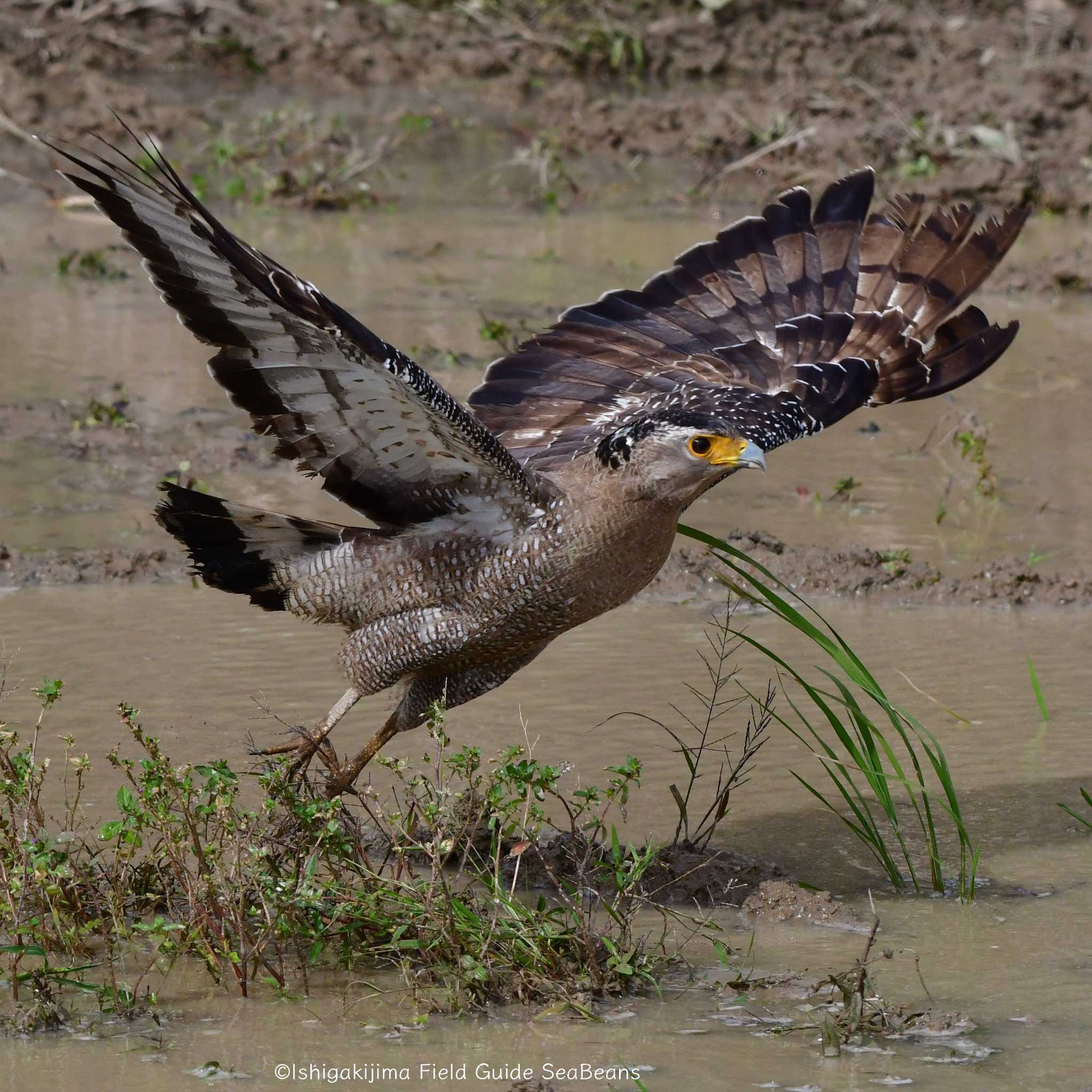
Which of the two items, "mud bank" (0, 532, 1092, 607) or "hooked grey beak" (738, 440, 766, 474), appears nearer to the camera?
"hooked grey beak" (738, 440, 766, 474)

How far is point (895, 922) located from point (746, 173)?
28.1ft

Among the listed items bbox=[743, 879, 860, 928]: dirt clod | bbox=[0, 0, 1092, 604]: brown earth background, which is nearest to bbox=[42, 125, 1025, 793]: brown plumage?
bbox=[743, 879, 860, 928]: dirt clod

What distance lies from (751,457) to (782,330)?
59.3 inches

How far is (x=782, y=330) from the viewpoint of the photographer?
5.96 meters

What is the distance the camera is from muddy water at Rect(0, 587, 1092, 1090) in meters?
3.71

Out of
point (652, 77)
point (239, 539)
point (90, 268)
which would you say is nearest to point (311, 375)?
point (239, 539)

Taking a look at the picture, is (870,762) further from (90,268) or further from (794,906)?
(90,268)

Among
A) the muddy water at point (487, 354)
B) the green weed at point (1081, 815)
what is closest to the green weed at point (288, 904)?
the green weed at point (1081, 815)

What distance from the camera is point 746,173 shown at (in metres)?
12.3

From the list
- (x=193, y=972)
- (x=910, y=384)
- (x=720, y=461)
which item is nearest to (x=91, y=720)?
(x=193, y=972)

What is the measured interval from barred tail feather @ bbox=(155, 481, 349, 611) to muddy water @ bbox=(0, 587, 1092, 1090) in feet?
1.87

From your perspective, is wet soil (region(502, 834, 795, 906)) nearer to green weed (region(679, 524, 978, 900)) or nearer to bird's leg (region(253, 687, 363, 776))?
green weed (region(679, 524, 978, 900))

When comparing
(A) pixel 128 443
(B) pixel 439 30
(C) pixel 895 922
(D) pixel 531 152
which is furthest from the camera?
(B) pixel 439 30

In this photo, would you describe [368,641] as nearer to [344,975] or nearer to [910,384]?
[344,975]
